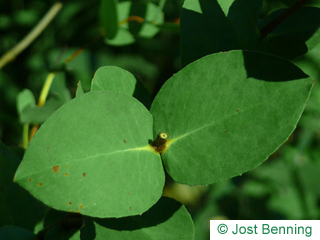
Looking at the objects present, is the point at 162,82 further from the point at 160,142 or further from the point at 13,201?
the point at 160,142

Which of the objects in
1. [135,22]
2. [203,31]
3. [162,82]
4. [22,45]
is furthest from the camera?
[162,82]

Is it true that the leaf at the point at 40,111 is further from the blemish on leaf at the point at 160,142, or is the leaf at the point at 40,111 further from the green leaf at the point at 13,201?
the blemish on leaf at the point at 160,142

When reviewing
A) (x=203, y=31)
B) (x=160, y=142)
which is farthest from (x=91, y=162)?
(x=203, y=31)

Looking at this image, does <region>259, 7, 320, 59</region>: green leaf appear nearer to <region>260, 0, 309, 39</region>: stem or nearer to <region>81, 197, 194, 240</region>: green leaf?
<region>260, 0, 309, 39</region>: stem

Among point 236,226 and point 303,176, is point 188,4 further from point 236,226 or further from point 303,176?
point 303,176

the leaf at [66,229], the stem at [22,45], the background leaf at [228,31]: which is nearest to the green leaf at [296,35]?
the background leaf at [228,31]

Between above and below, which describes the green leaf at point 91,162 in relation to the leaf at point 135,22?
above
